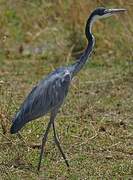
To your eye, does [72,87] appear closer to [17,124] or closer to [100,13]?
[100,13]

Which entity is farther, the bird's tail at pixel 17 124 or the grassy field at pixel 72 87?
the grassy field at pixel 72 87

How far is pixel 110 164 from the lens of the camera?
21.1 feet

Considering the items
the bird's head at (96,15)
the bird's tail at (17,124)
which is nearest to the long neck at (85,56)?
the bird's head at (96,15)

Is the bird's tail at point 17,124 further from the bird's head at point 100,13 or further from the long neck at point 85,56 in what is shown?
the bird's head at point 100,13

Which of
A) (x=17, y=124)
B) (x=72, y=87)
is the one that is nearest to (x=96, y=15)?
(x=17, y=124)

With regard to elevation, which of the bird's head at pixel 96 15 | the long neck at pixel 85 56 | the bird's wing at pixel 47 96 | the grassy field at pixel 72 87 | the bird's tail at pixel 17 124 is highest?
the bird's head at pixel 96 15

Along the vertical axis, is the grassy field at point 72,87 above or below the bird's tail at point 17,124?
below

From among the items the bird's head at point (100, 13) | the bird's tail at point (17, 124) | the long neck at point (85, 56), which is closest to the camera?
the bird's tail at point (17, 124)

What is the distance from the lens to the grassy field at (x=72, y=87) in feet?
20.9

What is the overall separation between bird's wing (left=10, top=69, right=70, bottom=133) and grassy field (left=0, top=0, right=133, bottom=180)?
19.2 inches

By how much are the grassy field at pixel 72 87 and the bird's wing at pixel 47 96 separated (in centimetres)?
49

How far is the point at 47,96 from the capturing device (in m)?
6.18

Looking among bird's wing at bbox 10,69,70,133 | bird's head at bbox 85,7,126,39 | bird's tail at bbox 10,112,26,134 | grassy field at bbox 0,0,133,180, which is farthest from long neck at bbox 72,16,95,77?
grassy field at bbox 0,0,133,180

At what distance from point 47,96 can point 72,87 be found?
307 centimetres
